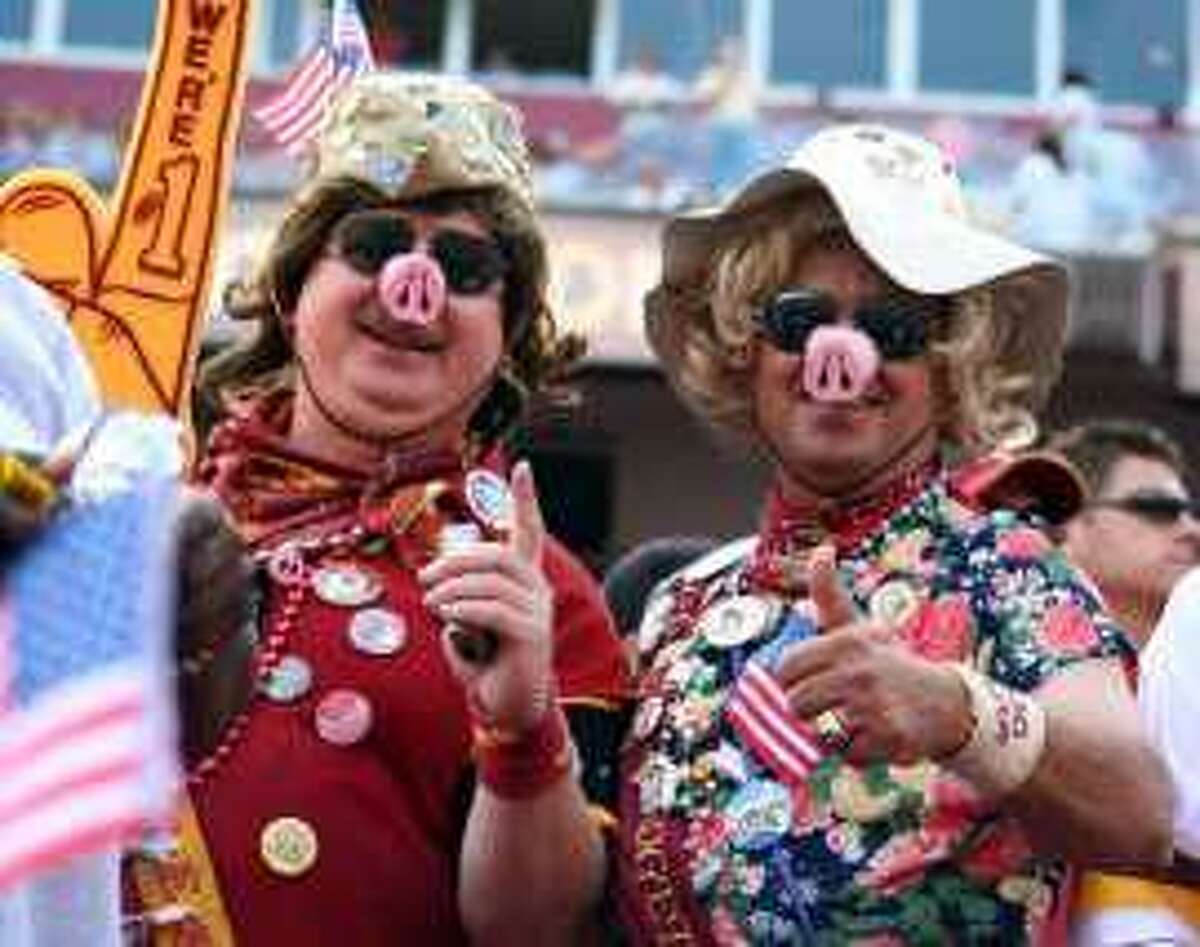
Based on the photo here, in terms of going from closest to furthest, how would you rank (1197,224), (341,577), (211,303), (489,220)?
1. (341,577)
2. (489,220)
3. (211,303)
4. (1197,224)

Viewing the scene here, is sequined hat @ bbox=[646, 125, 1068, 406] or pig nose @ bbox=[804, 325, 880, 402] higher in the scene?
sequined hat @ bbox=[646, 125, 1068, 406]

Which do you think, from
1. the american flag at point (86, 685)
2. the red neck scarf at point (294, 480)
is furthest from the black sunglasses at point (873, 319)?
the american flag at point (86, 685)

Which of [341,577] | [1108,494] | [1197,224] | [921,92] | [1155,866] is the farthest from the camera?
[921,92]

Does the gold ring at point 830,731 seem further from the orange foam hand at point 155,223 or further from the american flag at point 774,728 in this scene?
the orange foam hand at point 155,223

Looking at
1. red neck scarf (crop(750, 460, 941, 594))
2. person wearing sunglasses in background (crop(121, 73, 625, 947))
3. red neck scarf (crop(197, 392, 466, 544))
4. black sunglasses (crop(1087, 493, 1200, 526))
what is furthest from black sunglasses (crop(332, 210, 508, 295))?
black sunglasses (crop(1087, 493, 1200, 526))

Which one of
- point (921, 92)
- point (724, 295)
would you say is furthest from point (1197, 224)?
point (724, 295)

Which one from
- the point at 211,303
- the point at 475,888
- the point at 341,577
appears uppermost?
the point at 211,303

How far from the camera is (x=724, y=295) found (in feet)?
9.29

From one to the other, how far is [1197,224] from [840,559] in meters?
9.84

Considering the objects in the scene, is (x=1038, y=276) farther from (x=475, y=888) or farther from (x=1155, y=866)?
(x=475, y=888)

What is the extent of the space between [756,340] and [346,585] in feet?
1.73

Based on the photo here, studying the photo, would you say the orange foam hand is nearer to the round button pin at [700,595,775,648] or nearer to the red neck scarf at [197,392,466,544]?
the red neck scarf at [197,392,466,544]

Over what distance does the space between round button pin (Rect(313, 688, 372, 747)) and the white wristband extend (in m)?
0.59

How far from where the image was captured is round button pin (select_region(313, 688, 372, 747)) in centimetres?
250
